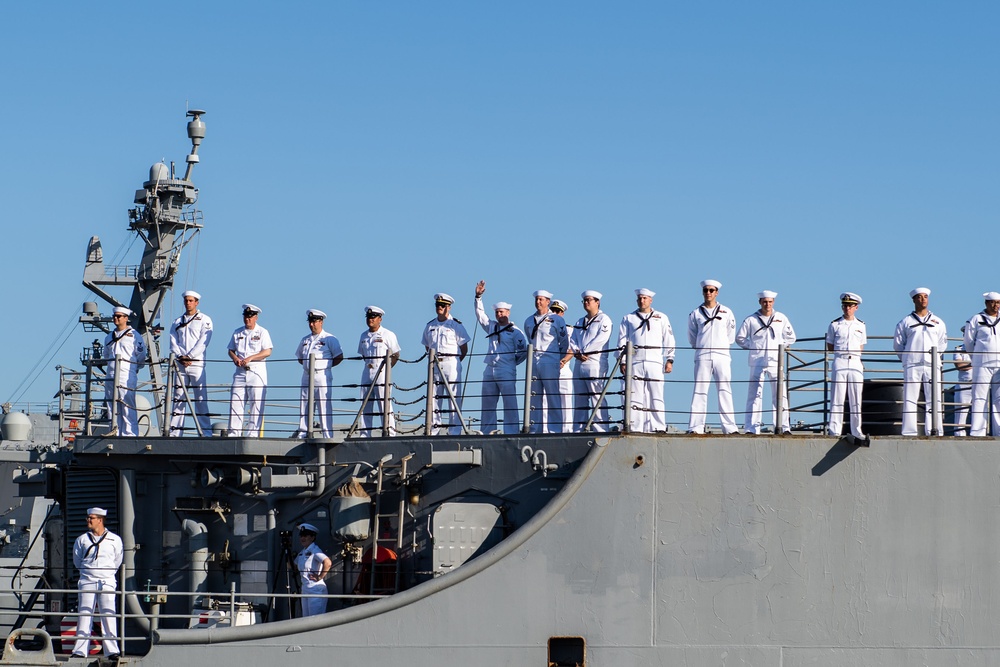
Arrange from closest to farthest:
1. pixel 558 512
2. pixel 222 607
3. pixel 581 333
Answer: pixel 558 512, pixel 222 607, pixel 581 333

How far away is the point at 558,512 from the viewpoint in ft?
37.0

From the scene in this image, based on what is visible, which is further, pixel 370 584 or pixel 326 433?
pixel 326 433

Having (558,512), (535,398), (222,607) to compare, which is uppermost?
(535,398)

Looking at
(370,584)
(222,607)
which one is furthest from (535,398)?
(222,607)

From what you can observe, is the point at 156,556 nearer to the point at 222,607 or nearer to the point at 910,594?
the point at 222,607

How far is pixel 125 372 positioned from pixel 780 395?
21.3 feet

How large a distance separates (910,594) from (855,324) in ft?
8.11

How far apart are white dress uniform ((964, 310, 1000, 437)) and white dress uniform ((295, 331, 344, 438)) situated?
5915mm

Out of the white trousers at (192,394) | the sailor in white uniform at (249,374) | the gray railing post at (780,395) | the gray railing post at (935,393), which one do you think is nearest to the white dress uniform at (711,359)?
the gray railing post at (780,395)

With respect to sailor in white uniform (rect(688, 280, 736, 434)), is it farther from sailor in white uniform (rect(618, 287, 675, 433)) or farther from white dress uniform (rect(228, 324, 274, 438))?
white dress uniform (rect(228, 324, 274, 438))

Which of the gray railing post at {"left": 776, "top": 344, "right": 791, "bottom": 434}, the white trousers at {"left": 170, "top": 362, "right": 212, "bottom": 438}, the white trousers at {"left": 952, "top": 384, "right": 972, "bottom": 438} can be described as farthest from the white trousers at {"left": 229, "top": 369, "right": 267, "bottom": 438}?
the white trousers at {"left": 952, "top": 384, "right": 972, "bottom": 438}

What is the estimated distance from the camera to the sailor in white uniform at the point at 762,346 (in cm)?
1221

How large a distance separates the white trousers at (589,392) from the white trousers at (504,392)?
0.59 meters

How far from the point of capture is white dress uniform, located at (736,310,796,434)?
1220 centimetres
